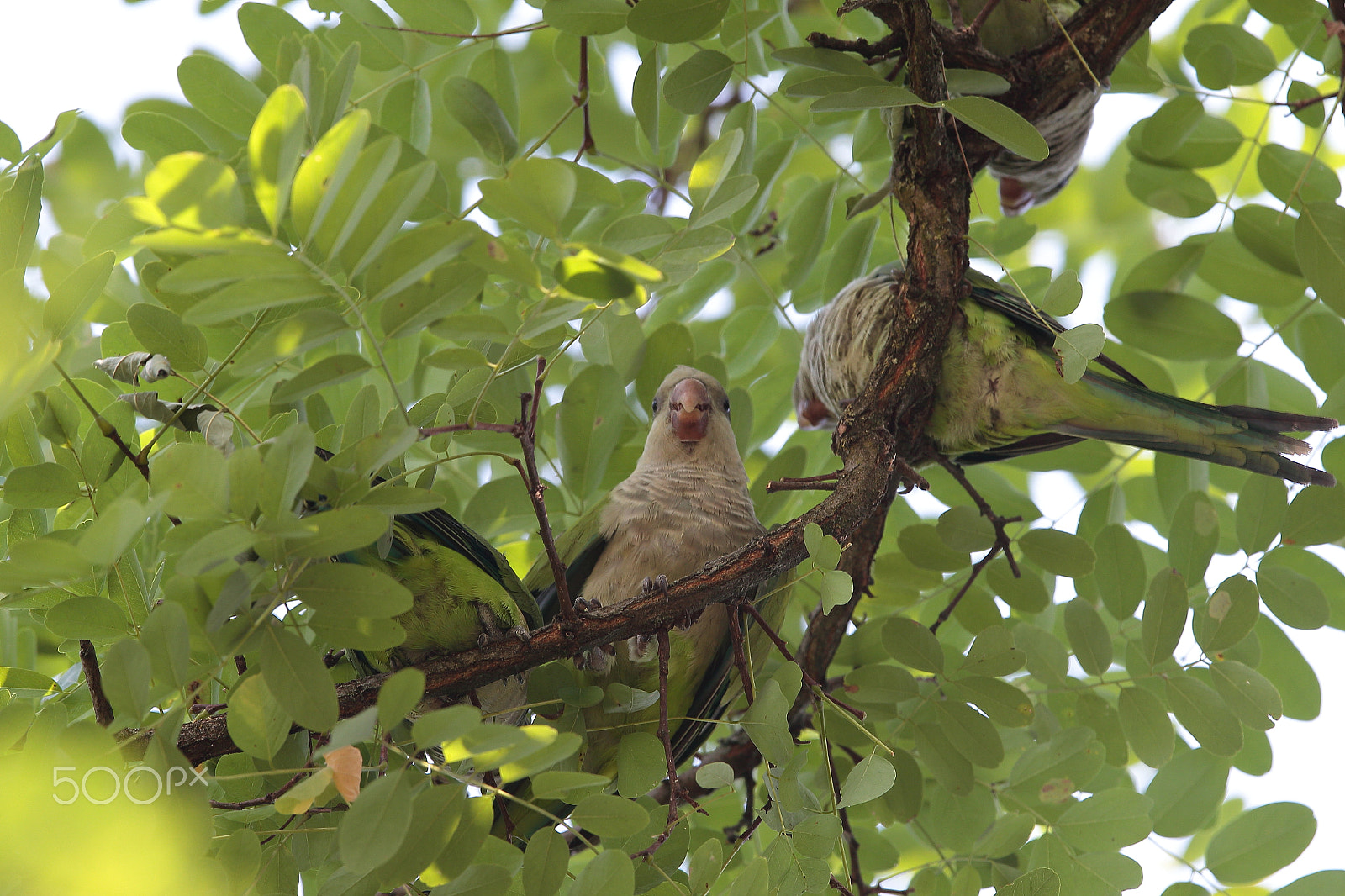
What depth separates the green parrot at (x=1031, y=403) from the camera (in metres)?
2.24

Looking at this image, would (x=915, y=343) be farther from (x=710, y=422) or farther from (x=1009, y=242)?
(x=1009, y=242)

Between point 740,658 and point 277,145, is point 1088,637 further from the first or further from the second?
point 277,145

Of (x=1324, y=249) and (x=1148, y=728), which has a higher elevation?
(x=1324, y=249)

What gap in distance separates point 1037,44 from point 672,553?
159cm

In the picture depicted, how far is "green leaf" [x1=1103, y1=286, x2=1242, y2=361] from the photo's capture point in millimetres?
2479

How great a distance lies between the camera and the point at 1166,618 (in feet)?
6.82

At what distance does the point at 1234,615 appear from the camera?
2039mm

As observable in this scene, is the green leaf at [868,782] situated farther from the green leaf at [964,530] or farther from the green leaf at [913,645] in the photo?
the green leaf at [964,530]

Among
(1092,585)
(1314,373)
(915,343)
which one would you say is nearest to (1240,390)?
(1314,373)

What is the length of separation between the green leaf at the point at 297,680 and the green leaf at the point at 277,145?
0.57 metres

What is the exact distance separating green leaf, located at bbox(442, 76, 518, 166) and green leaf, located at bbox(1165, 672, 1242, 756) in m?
1.90

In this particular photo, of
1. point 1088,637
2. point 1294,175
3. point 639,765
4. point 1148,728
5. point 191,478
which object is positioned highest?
point 1294,175

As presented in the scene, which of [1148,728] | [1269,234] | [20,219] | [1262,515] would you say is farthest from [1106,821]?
[20,219]

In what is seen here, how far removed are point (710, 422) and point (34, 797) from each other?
1.80m
